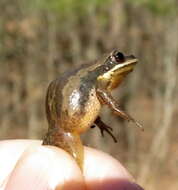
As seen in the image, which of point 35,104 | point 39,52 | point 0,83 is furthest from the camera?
point 0,83

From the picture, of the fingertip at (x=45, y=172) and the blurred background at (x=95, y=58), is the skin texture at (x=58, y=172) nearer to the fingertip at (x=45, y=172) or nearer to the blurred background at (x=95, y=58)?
the fingertip at (x=45, y=172)

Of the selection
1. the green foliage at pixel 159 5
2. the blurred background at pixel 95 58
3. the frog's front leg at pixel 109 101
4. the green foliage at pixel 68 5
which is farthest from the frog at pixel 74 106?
the green foliage at pixel 159 5

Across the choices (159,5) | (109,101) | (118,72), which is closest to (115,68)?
(118,72)

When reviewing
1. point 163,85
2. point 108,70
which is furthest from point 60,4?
point 108,70

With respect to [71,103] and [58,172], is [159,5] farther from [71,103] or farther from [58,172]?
[58,172]

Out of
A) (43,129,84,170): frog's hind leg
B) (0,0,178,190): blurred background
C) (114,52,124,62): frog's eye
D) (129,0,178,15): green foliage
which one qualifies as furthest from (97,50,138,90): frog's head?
(129,0,178,15): green foliage

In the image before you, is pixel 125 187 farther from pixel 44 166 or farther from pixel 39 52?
pixel 39 52
